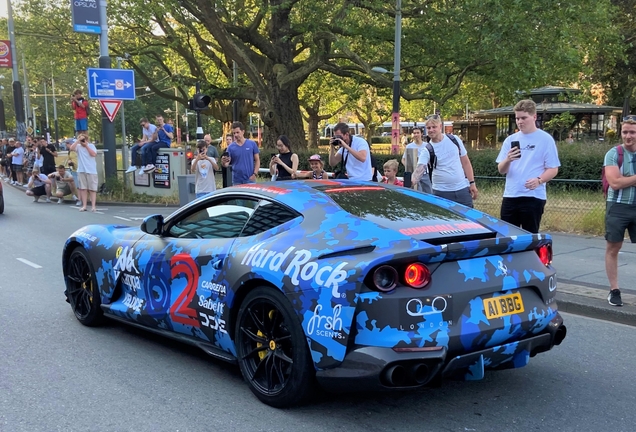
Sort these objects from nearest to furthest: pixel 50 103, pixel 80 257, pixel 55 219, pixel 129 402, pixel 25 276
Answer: pixel 129 402 → pixel 80 257 → pixel 25 276 → pixel 55 219 → pixel 50 103

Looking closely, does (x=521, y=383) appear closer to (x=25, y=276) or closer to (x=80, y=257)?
(x=80, y=257)

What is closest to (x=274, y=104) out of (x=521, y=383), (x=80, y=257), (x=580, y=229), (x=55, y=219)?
(x=55, y=219)

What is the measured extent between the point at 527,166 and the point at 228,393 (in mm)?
3720

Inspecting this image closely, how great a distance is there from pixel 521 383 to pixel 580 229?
7.23 m

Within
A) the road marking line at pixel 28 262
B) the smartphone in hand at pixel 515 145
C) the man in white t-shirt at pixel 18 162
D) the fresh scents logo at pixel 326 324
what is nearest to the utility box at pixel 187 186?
the road marking line at pixel 28 262

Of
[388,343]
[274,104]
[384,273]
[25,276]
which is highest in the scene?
[274,104]

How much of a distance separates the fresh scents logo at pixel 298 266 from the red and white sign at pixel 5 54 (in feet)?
105

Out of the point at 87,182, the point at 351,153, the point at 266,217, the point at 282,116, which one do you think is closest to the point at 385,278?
the point at 266,217

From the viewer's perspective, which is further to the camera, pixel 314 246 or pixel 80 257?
pixel 80 257

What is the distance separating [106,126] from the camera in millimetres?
18203

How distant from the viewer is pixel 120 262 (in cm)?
516

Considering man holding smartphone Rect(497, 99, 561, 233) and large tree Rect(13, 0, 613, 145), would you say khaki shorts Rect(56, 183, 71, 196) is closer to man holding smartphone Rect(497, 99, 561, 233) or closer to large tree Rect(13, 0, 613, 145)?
large tree Rect(13, 0, 613, 145)

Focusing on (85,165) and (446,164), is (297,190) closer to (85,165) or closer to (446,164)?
(446,164)

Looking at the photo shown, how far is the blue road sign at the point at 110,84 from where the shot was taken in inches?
663
